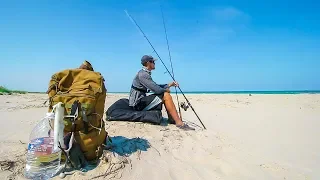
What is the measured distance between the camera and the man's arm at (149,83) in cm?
508

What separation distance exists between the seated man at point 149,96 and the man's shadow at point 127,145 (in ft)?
4.46

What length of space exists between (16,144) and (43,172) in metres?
1.54

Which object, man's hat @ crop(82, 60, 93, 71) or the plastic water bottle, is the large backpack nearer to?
the plastic water bottle

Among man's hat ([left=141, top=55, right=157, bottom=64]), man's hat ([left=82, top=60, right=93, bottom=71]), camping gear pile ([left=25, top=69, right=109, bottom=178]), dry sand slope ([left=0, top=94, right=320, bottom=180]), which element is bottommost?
dry sand slope ([left=0, top=94, right=320, bottom=180])

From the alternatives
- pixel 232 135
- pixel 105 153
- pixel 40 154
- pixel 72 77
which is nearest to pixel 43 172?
pixel 40 154

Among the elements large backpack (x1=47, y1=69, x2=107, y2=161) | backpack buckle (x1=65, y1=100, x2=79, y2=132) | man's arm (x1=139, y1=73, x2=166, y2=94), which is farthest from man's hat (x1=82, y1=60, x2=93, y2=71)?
man's arm (x1=139, y1=73, x2=166, y2=94)

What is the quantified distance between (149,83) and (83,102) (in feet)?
8.07

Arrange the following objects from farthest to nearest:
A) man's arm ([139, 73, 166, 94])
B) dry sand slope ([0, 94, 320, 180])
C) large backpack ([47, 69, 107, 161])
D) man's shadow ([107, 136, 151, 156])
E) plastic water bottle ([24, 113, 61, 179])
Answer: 1. man's arm ([139, 73, 166, 94])
2. man's shadow ([107, 136, 151, 156])
3. dry sand slope ([0, 94, 320, 180])
4. large backpack ([47, 69, 107, 161])
5. plastic water bottle ([24, 113, 61, 179])

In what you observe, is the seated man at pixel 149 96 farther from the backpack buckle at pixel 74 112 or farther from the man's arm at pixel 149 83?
the backpack buckle at pixel 74 112

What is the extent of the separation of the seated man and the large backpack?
2.16m

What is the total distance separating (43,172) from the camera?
8.40 ft

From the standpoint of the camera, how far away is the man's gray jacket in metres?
5.09

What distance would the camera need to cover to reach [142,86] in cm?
530

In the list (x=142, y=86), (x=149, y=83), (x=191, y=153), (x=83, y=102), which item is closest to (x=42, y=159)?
(x=83, y=102)
